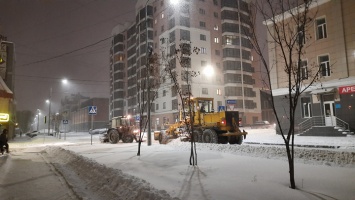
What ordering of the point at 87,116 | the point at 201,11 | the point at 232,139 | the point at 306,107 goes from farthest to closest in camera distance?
the point at 87,116 < the point at 201,11 < the point at 306,107 < the point at 232,139

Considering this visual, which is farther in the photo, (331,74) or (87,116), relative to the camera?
(87,116)

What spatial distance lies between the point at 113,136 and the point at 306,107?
19.4 m

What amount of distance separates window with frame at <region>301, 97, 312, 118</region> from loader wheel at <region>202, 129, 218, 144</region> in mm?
14631

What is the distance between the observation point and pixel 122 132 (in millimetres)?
23078

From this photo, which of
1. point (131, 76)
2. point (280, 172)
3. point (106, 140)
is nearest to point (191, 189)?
point (280, 172)

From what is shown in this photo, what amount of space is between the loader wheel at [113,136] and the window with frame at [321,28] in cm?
2155

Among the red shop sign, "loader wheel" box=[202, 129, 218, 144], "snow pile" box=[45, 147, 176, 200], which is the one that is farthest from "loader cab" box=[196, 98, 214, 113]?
the red shop sign

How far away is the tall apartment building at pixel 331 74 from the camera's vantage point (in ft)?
78.4

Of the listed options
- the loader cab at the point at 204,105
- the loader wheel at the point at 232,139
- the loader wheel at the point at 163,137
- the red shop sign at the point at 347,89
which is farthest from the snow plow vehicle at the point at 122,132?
the red shop sign at the point at 347,89

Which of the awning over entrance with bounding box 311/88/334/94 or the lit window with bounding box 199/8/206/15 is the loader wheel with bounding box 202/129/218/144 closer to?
the awning over entrance with bounding box 311/88/334/94

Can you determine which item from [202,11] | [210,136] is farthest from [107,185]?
[202,11]

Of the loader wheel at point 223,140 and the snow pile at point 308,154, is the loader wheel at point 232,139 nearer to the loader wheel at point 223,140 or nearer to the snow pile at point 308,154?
the loader wheel at point 223,140

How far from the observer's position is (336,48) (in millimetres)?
24938

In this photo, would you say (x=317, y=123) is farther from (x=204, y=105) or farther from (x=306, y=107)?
(x=204, y=105)
